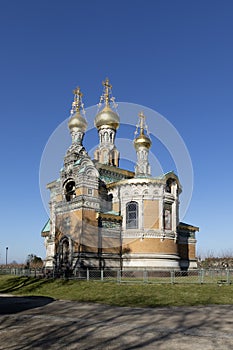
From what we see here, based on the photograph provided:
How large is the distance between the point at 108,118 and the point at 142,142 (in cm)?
506

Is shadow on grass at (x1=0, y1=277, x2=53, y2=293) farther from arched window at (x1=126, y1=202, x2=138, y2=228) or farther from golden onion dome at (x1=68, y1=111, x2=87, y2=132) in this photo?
golden onion dome at (x1=68, y1=111, x2=87, y2=132)

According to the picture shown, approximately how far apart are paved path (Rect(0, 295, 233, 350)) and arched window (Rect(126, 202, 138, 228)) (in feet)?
55.2

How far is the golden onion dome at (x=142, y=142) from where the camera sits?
3606cm

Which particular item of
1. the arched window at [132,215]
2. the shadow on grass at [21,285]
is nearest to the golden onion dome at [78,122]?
the arched window at [132,215]

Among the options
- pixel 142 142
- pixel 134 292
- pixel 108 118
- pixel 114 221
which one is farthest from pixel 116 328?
pixel 108 118

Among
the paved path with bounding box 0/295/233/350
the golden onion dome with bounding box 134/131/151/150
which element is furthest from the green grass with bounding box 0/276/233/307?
the golden onion dome with bounding box 134/131/151/150

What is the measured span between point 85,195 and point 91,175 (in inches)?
82.4

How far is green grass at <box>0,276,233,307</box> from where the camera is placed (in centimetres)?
1594

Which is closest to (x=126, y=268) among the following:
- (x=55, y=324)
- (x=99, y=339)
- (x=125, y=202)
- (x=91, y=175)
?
(x=125, y=202)

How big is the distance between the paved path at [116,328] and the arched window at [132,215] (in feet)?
55.2

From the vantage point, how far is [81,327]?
10531 millimetres

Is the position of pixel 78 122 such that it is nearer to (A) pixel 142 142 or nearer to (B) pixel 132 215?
(A) pixel 142 142

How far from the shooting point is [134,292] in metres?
18.6

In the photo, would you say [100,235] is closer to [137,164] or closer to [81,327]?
[137,164]
